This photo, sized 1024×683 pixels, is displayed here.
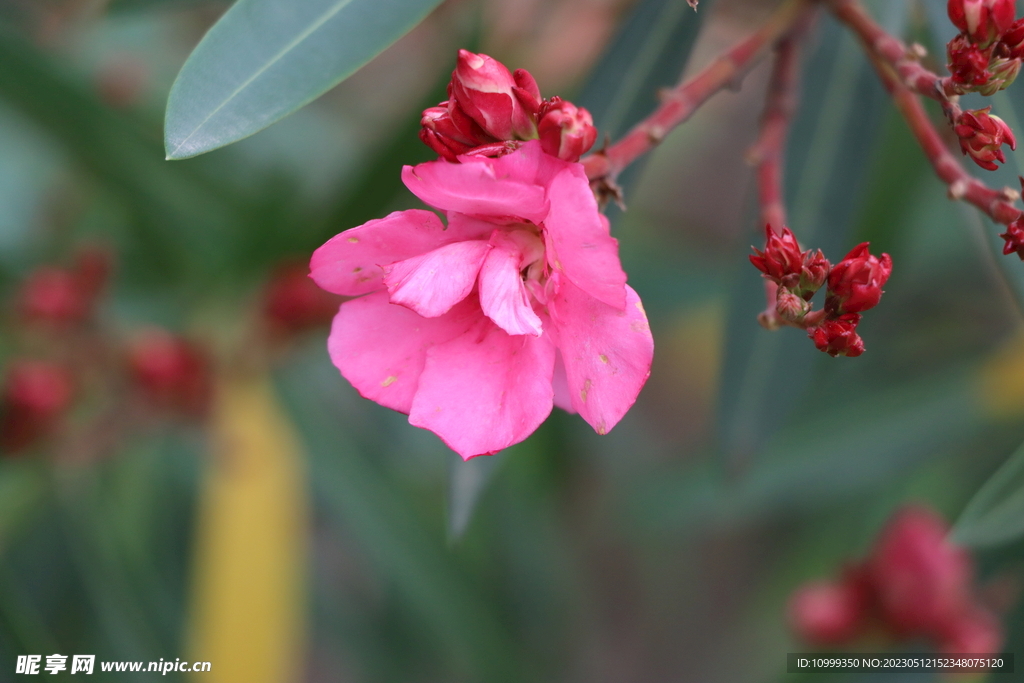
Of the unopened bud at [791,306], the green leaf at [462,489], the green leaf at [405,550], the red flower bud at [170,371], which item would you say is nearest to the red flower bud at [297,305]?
the red flower bud at [170,371]

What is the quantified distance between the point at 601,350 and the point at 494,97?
0.66 feet

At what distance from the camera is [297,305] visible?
1.44 metres

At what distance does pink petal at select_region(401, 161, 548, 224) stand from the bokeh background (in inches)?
16.2

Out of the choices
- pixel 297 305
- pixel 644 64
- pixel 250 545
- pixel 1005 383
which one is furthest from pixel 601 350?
pixel 1005 383

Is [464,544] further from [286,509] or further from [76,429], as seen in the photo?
[76,429]

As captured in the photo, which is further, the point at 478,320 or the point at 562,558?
the point at 562,558

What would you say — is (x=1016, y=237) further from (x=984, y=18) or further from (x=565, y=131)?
(x=565, y=131)

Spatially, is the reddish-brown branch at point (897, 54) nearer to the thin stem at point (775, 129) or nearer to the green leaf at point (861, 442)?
the thin stem at point (775, 129)

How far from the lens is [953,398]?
1.72m

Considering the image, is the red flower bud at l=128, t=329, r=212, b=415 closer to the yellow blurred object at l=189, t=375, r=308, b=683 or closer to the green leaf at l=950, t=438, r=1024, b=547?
the yellow blurred object at l=189, t=375, r=308, b=683

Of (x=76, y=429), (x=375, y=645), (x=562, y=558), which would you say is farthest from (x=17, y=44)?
(x=562, y=558)

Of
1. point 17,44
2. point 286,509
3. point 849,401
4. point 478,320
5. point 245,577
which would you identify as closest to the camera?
point 478,320

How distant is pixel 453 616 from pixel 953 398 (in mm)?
1199

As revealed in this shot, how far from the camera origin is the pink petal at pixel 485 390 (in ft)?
1.88
